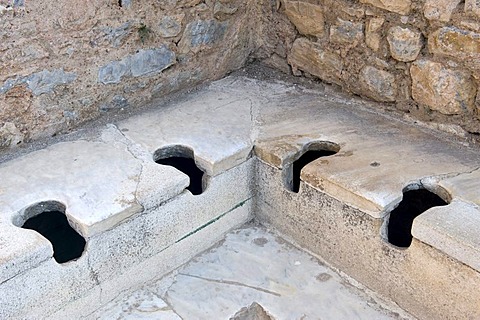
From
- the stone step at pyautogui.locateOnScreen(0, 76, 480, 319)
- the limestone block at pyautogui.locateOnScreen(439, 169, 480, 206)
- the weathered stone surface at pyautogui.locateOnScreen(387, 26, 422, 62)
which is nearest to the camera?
the stone step at pyautogui.locateOnScreen(0, 76, 480, 319)

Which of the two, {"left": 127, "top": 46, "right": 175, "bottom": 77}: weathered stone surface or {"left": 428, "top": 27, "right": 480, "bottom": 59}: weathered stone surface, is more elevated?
{"left": 428, "top": 27, "right": 480, "bottom": 59}: weathered stone surface

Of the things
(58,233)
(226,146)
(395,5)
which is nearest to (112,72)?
(226,146)

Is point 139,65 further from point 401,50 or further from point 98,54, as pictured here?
point 401,50

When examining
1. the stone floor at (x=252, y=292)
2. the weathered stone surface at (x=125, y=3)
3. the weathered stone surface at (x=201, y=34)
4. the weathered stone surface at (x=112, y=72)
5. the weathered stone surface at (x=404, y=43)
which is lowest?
the stone floor at (x=252, y=292)

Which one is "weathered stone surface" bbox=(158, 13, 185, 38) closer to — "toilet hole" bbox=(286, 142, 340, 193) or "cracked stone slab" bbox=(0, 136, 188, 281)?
"cracked stone slab" bbox=(0, 136, 188, 281)

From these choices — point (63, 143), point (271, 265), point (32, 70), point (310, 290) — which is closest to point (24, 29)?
point (32, 70)

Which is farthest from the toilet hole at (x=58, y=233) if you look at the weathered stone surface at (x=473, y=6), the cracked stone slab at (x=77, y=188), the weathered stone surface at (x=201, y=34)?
the weathered stone surface at (x=473, y=6)

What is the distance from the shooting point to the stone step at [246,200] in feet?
8.38

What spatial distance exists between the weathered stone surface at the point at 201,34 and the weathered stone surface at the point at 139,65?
0.12m

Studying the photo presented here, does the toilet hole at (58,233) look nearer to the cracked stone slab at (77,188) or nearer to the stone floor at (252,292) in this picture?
the cracked stone slab at (77,188)

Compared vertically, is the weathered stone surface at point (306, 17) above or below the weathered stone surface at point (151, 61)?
above

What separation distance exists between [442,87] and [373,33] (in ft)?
1.62

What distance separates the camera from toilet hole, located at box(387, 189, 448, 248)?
3164 mm

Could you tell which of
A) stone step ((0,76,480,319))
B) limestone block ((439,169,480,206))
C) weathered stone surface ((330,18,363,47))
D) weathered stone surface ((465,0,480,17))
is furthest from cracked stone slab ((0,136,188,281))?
weathered stone surface ((465,0,480,17))
